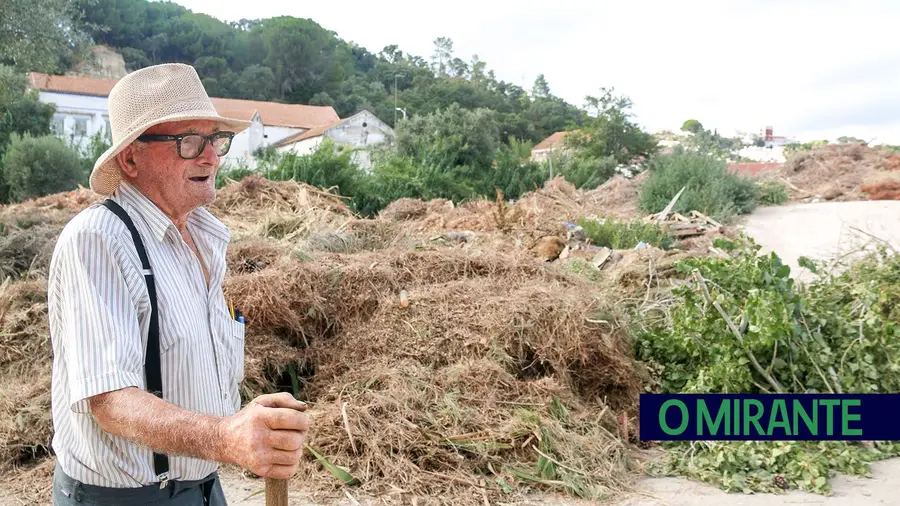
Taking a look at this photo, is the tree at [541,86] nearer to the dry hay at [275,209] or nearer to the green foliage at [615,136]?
the green foliage at [615,136]

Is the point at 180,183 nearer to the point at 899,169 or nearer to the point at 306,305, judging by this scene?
the point at 306,305

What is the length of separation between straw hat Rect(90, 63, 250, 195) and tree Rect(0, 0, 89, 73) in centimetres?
1140

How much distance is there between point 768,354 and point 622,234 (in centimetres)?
Answer: 506

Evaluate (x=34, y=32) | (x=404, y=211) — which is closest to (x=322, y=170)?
(x=404, y=211)

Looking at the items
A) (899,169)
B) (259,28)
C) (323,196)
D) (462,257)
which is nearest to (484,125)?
(899,169)

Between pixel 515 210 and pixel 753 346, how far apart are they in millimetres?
5724

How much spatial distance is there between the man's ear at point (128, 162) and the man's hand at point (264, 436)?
73 cm

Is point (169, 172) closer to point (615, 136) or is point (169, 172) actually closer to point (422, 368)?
point (422, 368)

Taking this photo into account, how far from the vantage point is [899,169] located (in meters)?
17.4

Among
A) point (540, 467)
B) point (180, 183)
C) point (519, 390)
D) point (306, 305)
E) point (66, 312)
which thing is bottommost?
point (540, 467)

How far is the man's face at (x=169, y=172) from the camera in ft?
5.44

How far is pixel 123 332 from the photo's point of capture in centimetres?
135

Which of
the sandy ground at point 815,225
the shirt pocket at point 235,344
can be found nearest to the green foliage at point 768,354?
the shirt pocket at point 235,344

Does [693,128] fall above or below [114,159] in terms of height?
above
